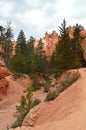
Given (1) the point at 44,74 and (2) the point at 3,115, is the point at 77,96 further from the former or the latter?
(1) the point at 44,74

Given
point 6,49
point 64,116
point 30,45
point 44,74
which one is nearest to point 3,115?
point 64,116

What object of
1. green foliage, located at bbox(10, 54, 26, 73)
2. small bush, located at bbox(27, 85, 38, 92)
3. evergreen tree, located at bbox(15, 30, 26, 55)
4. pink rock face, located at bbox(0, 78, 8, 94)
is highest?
evergreen tree, located at bbox(15, 30, 26, 55)

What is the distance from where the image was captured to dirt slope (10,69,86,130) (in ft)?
43.1

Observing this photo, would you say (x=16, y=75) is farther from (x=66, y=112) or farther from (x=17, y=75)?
(x=66, y=112)

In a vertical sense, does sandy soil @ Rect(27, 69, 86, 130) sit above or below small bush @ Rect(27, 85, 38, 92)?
above

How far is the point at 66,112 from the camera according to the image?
14.9 m

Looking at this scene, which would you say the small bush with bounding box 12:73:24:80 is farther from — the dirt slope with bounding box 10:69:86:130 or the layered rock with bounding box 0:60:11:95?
the dirt slope with bounding box 10:69:86:130

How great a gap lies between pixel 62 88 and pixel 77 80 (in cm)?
121

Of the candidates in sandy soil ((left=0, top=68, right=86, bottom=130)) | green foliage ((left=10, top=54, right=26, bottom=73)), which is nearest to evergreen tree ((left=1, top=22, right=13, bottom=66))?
green foliage ((left=10, top=54, right=26, bottom=73))

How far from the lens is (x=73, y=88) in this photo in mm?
18891

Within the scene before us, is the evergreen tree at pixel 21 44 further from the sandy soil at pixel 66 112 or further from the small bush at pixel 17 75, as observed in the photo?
the sandy soil at pixel 66 112

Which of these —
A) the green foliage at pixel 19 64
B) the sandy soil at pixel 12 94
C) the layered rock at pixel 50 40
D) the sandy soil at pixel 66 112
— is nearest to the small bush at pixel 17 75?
the sandy soil at pixel 12 94

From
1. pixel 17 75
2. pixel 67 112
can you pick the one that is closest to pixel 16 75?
pixel 17 75

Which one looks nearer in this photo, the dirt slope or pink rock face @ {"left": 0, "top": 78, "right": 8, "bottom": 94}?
the dirt slope
